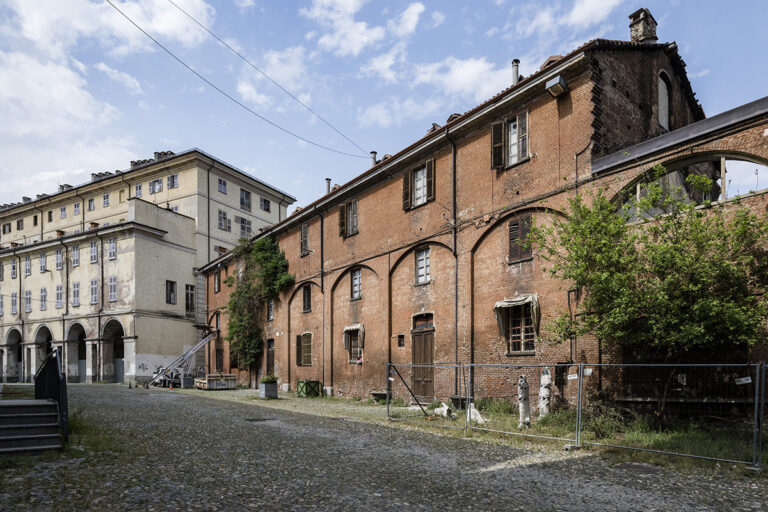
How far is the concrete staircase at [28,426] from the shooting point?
8461 millimetres

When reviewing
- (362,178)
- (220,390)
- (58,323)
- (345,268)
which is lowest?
(220,390)

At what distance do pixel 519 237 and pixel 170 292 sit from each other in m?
30.2

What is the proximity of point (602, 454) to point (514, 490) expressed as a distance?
312 centimetres

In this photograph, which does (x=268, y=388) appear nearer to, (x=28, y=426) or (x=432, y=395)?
(x=432, y=395)

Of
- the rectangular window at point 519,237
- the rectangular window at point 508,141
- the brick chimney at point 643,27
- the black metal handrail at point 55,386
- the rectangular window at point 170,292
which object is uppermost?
the brick chimney at point 643,27

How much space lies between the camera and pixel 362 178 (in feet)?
73.5

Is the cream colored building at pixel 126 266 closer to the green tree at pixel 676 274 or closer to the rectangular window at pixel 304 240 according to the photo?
the rectangular window at pixel 304 240

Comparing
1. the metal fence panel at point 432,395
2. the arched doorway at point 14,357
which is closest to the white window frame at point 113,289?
the arched doorway at point 14,357

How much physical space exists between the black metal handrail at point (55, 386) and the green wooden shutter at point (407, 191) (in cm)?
1266

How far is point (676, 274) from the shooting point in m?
10.2

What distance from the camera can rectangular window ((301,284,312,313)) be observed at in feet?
86.7

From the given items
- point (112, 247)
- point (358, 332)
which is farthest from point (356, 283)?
point (112, 247)

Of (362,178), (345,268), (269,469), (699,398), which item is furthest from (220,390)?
(699,398)

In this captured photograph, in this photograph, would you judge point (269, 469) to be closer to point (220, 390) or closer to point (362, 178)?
point (362, 178)
